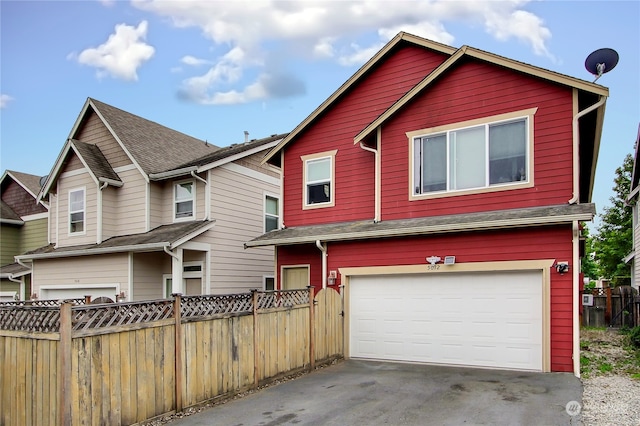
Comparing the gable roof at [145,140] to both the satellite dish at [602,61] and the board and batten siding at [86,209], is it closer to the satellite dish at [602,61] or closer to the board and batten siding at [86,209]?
the board and batten siding at [86,209]

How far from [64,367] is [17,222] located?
19825 mm

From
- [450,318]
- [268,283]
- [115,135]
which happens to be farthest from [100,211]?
[450,318]

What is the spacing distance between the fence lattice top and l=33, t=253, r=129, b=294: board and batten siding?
24.5ft

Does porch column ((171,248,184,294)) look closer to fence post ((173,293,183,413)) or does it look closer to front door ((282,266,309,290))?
front door ((282,266,309,290))

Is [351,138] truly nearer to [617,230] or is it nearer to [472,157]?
[472,157]

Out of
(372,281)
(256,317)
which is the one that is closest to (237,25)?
(372,281)

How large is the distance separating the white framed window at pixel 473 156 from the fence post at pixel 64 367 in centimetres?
789

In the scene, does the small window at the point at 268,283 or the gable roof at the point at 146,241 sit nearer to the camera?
the gable roof at the point at 146,241

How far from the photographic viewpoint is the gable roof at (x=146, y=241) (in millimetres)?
13727

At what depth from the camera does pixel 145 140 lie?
17.5 m

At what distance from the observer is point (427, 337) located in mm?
10930

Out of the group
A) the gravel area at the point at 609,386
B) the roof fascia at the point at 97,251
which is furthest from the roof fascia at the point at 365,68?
the gravel area at the point at 609,386

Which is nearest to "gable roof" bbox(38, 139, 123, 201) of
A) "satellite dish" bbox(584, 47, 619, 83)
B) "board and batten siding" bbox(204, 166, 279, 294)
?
"board and batten siding" bbox(204, 166, 279, 294)

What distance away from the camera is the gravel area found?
6.84 metres
